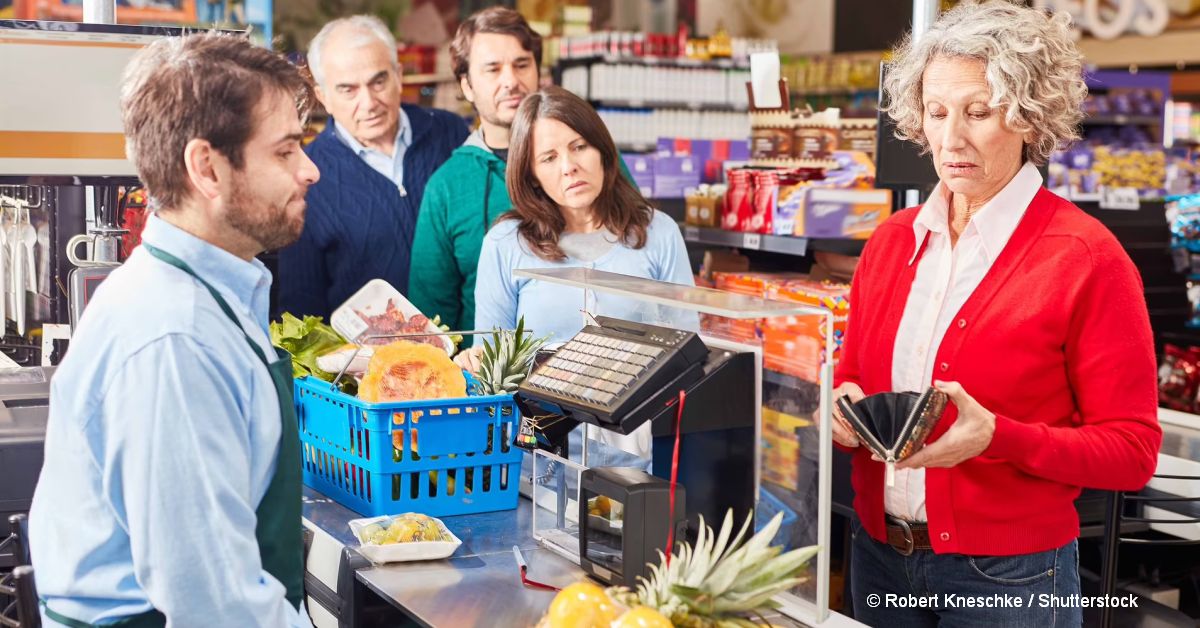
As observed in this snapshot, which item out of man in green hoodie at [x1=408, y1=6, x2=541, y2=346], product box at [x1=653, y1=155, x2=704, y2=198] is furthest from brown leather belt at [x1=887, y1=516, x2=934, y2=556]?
product box at [x1=653, y1=155, x2=704, y2=198]

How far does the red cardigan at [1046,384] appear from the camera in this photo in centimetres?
194

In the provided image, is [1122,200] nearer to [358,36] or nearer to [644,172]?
[644,172]

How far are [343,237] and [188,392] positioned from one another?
7.94 feet

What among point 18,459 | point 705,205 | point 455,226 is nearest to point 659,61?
point 705,205

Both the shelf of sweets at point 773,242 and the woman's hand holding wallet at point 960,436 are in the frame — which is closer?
the woman's hand holding wallet at point 960,436

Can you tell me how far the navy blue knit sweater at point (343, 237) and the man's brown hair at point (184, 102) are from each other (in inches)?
87.4

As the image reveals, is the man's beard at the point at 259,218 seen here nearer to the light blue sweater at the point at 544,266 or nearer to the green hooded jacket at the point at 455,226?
the light blue sweater at the point at 544,266

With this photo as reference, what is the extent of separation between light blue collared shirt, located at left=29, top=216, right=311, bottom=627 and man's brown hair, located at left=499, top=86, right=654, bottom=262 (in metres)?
1.58

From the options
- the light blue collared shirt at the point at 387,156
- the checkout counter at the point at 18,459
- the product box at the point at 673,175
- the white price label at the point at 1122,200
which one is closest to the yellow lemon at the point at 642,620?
the checkout counter at the point at 18,459

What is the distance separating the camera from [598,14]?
1340 cm

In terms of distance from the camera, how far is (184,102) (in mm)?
1607

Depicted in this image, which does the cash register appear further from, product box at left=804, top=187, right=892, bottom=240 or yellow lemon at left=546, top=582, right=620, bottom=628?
product box at left=804, top=187, right=892, bottom=240

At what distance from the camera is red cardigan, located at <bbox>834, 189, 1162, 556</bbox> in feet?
6.36

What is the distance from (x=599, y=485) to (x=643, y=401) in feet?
0.59
